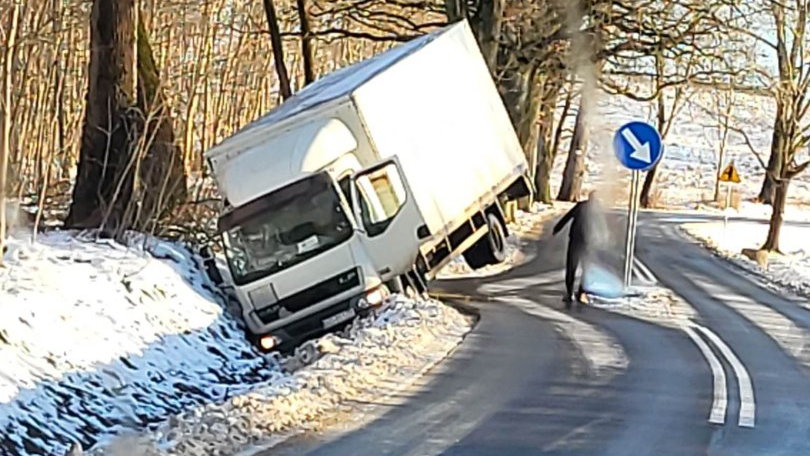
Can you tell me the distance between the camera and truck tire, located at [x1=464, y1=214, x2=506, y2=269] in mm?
21844

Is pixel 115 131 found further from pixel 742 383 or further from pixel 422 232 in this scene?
pixel 742 383

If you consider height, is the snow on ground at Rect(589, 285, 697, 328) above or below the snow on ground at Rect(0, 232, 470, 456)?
below

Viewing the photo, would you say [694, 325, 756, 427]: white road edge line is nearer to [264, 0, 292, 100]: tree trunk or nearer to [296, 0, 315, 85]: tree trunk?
[264, 0, 292, 100]: tree trunk

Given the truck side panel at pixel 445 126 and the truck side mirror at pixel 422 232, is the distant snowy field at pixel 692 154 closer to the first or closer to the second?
the truck side panel at pixel 445 126

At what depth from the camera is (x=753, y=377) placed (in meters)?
12.8

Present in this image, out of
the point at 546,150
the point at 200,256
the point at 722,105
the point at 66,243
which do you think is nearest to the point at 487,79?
the point at 200,256

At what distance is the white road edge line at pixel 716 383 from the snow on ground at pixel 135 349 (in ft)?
9.32

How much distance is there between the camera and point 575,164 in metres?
57.0

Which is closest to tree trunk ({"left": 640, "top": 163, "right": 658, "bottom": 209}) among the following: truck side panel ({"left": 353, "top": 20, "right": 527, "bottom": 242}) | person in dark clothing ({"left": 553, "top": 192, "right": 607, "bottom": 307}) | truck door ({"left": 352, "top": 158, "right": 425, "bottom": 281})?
truck side panel ({"left": 353, "top": 20, "right": 527, "bottom": 242})

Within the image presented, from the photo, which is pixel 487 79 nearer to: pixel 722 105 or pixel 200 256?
pixel 200 256

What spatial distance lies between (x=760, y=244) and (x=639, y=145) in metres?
24.3

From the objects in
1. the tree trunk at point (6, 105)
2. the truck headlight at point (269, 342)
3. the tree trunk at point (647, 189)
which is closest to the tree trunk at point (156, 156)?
the truck headlight at point (269, 342)

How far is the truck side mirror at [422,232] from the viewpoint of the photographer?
17656 millimetres

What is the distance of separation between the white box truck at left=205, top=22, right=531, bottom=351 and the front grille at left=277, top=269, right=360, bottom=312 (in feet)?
0.04
